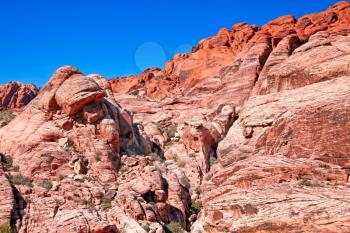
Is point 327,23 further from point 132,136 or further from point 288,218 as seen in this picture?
point 288,218

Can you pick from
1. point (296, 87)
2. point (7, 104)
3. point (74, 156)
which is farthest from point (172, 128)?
point (7, 104)

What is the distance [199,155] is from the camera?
34844mm

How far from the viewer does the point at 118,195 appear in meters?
25.3

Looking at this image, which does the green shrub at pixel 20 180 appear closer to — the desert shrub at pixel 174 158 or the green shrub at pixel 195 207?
the green shrub at pixel 195 207

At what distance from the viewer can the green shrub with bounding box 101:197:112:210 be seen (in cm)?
2438

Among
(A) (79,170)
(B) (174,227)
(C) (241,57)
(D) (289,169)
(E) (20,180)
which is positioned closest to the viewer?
(D) (289,169)

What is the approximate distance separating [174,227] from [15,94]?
88.7 metres

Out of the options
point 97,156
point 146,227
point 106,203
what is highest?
point 97,156

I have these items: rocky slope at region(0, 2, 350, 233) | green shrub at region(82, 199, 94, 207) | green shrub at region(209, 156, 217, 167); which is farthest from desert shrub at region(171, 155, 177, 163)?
green shrub at region(82, 199, 94, 207)

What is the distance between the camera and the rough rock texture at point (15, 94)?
99300mm

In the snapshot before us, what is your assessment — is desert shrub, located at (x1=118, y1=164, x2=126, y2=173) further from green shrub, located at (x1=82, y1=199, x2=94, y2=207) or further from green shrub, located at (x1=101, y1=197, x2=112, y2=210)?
green shrub, located at (x1=82, y1=199, x2=94, y2=207)

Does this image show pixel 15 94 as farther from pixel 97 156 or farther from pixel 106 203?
pixel 106 203

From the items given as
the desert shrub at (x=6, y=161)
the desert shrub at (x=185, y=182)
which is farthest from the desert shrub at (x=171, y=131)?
the desert shrub at (x=6, y=161)

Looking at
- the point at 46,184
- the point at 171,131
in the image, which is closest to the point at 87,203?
the point at 46,184
